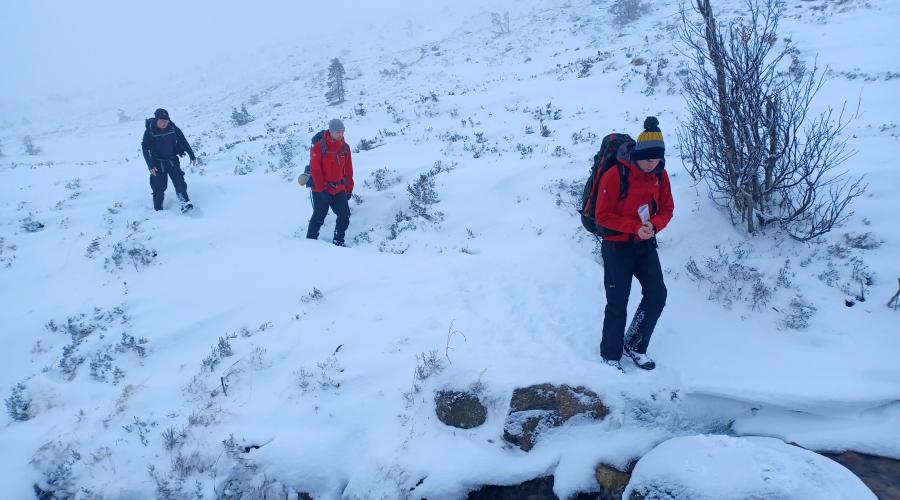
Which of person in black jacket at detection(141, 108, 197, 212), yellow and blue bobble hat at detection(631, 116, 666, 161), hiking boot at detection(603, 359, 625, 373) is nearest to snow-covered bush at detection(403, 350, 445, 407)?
hiking boot at detection(603, 359, 625, 373)

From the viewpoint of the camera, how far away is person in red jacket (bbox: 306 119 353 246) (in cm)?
747

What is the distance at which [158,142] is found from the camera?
9.10 m

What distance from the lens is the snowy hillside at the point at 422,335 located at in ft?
13.5

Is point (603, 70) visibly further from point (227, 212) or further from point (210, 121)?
point (210, 121)

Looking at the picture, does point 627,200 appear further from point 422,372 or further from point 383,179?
point 383,179

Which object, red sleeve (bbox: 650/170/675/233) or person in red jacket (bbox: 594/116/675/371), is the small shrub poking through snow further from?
red sleeve (bbox: 650/170/675/233)

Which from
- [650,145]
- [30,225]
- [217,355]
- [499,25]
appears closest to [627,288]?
[650,145]

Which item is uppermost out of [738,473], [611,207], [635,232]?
[611,207]

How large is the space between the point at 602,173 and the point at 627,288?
107 centimetres

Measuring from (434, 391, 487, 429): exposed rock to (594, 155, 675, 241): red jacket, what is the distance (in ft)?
6.57

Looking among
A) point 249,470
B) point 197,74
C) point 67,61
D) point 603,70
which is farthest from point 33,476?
point 67,61

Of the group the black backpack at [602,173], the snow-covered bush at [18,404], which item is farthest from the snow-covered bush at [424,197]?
the snow-covered bush at [18,404]

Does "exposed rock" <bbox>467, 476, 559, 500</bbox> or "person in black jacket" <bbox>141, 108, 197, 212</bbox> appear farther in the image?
"person in black jacket" <bbox>141, 108, 197, 212</bbox>

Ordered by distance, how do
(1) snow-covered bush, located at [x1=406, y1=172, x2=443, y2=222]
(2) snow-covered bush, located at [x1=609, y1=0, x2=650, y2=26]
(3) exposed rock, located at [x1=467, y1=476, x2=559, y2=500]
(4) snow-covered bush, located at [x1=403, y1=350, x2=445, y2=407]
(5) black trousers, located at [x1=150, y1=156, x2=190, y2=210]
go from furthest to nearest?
(2) snow-covered bush, located at [x1=609, y1=0, x2=650, y2=26], (5) black trousers, located at [x1=150, y1=156, x2=190, y2=210], (1) snow-covered bush, located at [x1=406, y1=172, x2=443, y2=222], (4) snow-covered bush, located at [x1=403, y1=350, x2=445, y2=407], (3) exposed rock, located at [x1=467, y1=476, x2=559, y2=500]
